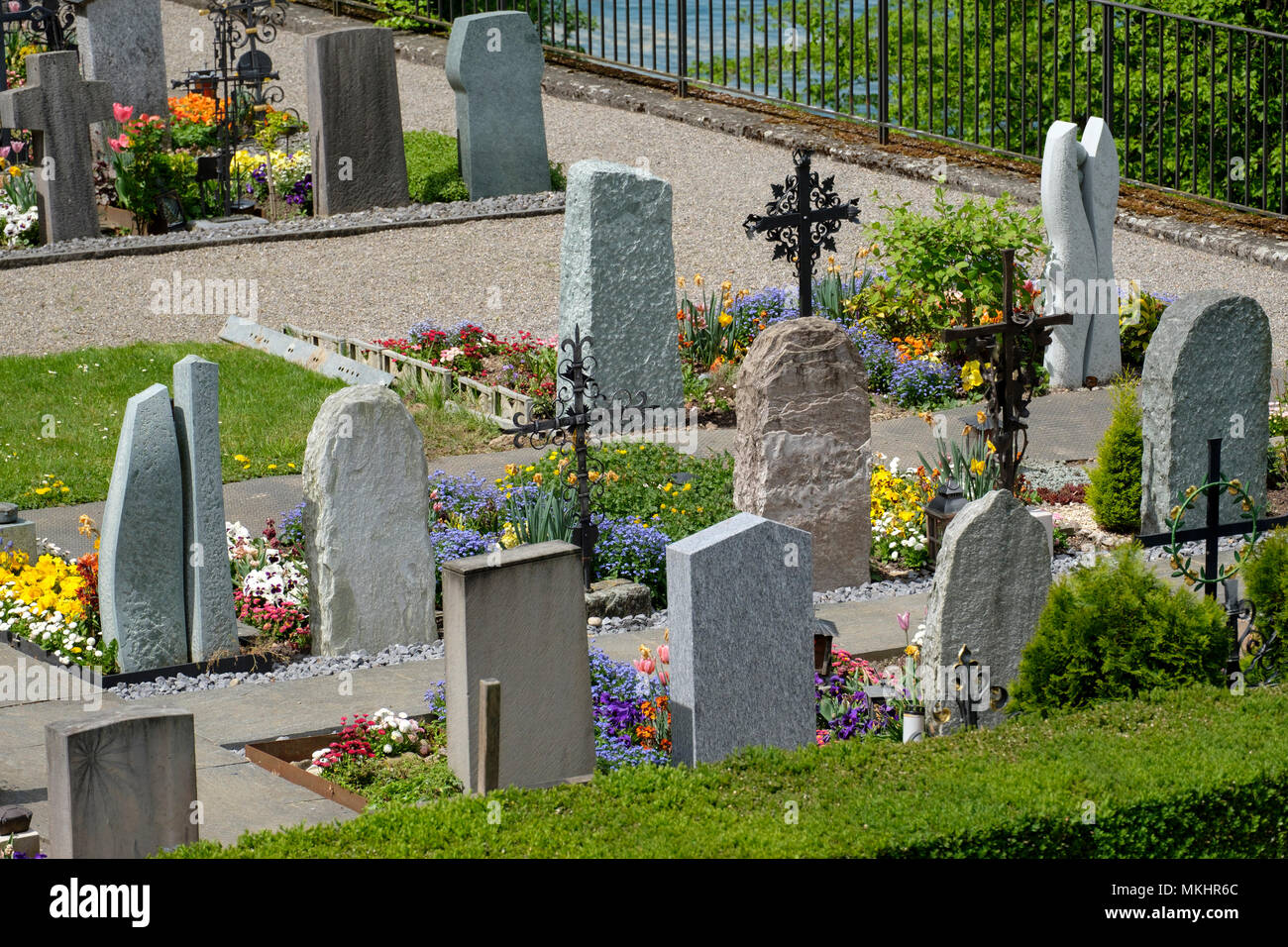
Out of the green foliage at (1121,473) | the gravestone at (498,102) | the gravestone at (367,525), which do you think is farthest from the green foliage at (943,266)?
the gravestone at (367,525)

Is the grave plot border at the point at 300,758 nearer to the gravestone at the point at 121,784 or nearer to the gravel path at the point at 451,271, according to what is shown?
the gravestone at the point at 121,784

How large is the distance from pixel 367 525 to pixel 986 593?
286cm

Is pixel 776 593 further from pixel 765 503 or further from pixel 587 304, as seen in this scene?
Answer: pixel 587 304

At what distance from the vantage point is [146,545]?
27.0 ft

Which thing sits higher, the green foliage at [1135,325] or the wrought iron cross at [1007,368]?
the green foliage at [1135,325]

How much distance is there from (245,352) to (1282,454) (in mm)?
7073

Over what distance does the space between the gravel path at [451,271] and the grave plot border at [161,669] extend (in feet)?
18.6

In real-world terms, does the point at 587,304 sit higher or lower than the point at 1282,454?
higher

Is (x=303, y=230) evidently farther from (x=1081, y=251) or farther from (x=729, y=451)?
(x=1081, y=251)

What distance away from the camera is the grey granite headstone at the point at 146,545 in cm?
812

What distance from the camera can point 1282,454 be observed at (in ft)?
35.5

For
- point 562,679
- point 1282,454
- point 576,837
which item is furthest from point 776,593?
point 1282,454

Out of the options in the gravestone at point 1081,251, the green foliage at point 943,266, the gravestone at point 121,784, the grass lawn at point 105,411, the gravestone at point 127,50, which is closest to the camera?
the gravestone at point 121,784

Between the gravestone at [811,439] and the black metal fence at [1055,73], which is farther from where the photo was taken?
the black metal fence at [1055,73]
